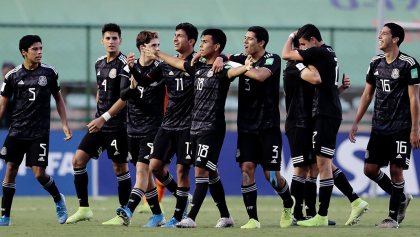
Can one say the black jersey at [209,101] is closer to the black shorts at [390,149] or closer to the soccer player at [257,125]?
the soccer player at [257,125]

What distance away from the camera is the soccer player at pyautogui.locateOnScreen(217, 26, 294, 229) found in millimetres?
6914

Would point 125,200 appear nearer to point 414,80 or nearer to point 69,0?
point 414,80

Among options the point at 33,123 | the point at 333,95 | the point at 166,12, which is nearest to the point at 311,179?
the point at 333,95

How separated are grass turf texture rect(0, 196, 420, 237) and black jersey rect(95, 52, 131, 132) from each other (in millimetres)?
1231

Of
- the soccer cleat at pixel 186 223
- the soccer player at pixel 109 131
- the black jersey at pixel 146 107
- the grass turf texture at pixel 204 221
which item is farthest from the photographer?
the soccer player at pixel 109 131

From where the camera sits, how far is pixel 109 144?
7.93 meters

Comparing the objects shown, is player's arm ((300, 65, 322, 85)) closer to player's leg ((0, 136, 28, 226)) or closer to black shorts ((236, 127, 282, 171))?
black shorts ((236, 127, 282, 171))

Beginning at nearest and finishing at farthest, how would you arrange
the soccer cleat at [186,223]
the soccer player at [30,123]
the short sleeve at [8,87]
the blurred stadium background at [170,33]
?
the soccer cleat at [186,223], the soccer player at [30,123], the short sleeve at [8,87], the blurred stadium background at [170,33]

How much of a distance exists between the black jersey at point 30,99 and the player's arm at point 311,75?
10.2 feet

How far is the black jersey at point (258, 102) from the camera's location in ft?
22.7

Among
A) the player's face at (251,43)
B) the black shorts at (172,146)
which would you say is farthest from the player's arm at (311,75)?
the black shorts at (172,146)

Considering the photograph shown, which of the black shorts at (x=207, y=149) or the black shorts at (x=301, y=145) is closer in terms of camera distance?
the black shorts at (x=207, y=149)

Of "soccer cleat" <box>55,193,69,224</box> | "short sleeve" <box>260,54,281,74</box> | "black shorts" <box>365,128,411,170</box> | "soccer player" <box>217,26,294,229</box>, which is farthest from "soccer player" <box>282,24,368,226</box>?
"soccer cleat" <box>55,193,69,224</box>

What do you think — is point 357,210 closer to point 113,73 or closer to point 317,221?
point 317,221
